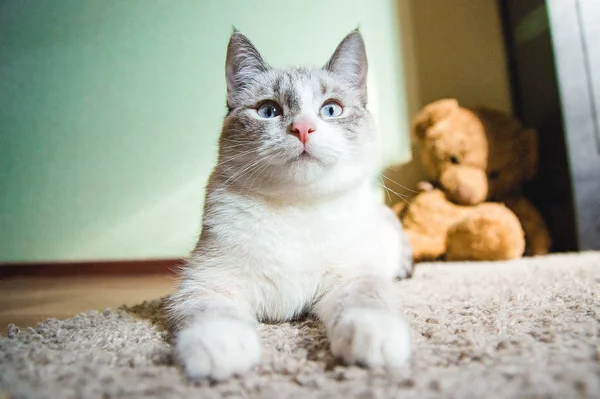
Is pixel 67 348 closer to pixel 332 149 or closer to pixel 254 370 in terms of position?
pixel 254 370

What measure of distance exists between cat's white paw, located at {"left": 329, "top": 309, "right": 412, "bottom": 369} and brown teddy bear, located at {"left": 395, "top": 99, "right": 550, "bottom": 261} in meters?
1.41

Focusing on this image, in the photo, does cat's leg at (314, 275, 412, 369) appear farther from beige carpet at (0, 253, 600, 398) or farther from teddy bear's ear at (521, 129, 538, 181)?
teddy bear's ear at (521, 129, 538, 181)

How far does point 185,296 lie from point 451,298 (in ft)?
2.44

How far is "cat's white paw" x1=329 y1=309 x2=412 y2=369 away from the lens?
56 centimetres

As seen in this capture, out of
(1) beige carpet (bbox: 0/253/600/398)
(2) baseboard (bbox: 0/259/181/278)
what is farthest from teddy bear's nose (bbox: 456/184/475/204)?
(2) baseboard (bbox: 0/259/181/278)

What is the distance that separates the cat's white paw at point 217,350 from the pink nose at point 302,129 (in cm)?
45

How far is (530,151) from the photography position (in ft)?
6.43

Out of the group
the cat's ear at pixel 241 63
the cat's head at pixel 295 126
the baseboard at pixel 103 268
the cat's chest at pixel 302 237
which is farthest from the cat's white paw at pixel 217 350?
the baseboard at pixel 103 268

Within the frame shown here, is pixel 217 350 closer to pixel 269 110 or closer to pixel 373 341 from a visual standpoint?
pixel 373 341

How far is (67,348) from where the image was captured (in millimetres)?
749

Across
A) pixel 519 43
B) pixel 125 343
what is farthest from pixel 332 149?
pixel 519 43

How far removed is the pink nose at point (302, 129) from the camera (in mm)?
887

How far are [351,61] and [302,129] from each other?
0.47 metres

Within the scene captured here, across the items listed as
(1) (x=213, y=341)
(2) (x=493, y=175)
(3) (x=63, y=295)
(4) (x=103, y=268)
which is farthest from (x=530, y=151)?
(4) (x=103, y=268)
